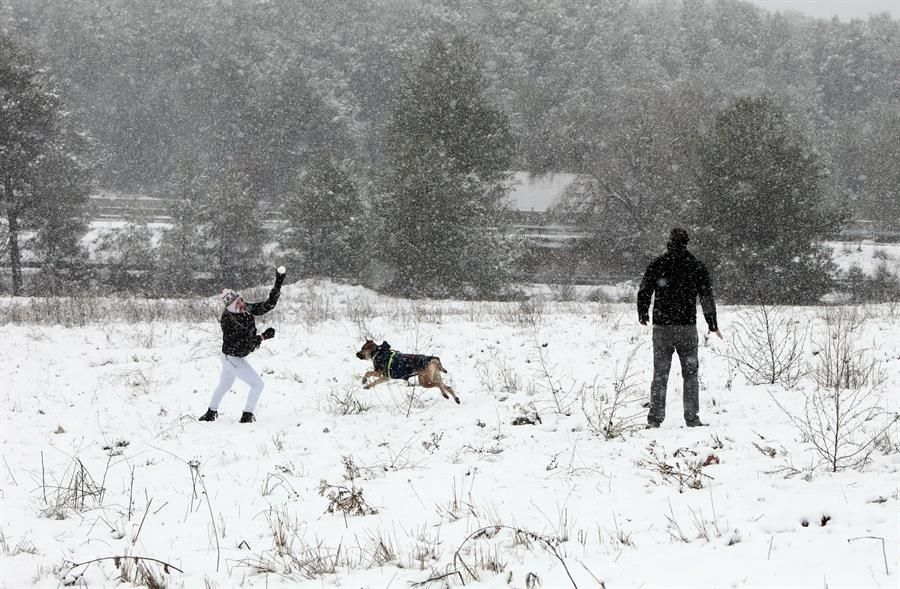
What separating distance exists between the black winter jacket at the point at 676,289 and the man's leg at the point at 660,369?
124mm

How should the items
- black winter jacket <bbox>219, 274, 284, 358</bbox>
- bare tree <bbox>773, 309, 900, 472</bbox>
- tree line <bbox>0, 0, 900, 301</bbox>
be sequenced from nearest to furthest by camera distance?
bare tree <bbox>773, 309, 900, 472</bbox>, black winter jacket <bbox>219, 274, 284, 358</bbox>, tree line <bbox>0, 0, 900, 301</bbox>

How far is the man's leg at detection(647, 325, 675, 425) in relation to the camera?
683 cm

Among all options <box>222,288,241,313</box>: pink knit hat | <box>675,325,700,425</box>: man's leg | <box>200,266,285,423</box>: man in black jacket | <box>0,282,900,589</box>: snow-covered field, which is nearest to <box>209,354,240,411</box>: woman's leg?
<box>200,266,285,423</box>: man in black jacket

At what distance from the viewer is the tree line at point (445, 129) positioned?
1078 inches

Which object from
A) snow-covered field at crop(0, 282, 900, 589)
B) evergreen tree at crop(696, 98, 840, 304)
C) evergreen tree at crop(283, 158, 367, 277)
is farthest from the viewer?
evergreen tree at crop(283, 158, 367, 277)

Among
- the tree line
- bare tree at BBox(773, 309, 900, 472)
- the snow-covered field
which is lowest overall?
the snow-covered field

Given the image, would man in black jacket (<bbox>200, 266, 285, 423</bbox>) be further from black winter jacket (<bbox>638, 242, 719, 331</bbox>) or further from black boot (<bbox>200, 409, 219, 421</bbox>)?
black winter jacket (<bbox>638, 242, 719, 331</bbox>)

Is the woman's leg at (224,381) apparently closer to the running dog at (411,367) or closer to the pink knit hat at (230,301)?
the pink knit hat at (230,301)

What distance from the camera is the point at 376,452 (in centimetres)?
689

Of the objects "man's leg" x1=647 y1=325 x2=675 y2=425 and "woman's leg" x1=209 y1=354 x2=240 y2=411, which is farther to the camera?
"woman's leg" x1=209 y1=354 x2=240 y2=411

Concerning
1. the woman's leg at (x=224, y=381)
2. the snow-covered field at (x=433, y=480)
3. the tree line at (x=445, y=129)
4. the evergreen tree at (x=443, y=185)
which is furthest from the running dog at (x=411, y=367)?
the tree line at (x=445, y=129)

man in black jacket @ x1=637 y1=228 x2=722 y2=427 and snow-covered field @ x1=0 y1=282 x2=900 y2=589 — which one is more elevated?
man in black jacket @ x1=637 y1=228 x2=722 y2=427

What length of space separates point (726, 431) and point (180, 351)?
9203 mm

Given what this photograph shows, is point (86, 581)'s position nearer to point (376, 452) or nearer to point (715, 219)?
point (376, 452)
